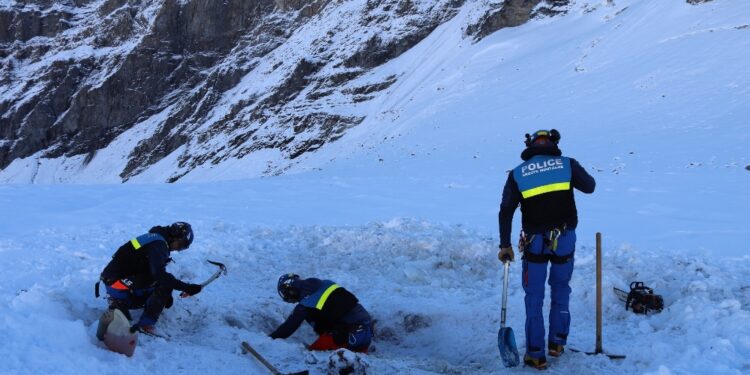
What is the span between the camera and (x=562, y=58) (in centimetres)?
3353

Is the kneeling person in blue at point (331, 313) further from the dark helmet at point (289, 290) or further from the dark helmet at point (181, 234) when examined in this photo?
the dark helmet at point (181, 234)

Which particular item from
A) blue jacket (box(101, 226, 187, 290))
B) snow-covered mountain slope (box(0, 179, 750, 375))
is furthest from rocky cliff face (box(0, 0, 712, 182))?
blue jacket (box(101, 226, 187, 290))

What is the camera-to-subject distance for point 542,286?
17.3 ft

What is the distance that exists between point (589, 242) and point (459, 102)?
25.1 m

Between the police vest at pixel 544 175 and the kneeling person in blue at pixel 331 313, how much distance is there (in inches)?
90.8

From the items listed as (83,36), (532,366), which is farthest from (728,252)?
(83,36)

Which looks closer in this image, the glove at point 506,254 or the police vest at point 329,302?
the glove at point 506,254

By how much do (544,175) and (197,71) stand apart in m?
82.0

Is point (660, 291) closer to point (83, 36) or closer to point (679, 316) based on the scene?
point (679, 316)

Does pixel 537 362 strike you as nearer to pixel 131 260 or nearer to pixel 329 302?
pixel 329 302

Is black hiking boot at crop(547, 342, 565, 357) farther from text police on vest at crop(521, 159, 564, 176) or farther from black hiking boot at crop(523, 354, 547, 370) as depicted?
text police on vest at crop(521, 159, 564, 176)

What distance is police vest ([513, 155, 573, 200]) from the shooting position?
16.7 feet

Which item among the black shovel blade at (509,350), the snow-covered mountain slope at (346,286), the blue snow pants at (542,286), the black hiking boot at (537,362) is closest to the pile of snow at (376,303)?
the snow-covered mountain slope at (346,286)

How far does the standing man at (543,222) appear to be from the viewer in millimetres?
5121
